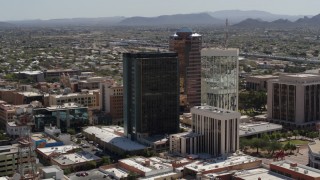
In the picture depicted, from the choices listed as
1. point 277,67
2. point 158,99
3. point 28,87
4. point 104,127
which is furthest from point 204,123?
point 277,67

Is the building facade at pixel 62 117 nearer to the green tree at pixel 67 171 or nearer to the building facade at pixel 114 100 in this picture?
the building facade at pixel 114 100

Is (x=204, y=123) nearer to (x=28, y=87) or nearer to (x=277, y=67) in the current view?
(x=28, y=87)

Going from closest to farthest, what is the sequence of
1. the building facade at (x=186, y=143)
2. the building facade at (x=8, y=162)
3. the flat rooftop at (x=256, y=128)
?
the building facade at (x=8, y=162), the building facade at (x=186, y=143), the flat rooftop at (x=256, y=128)

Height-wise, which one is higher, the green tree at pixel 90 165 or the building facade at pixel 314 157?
the building facade at pixel 314 157

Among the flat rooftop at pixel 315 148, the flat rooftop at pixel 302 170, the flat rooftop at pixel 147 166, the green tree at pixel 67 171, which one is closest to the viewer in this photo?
the flat rooftop at pixel 302 170

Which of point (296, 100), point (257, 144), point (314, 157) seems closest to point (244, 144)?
point (257, 144)

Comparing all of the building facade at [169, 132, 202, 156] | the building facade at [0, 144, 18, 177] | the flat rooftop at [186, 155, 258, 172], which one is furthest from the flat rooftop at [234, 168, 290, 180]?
the building facade at [0, 144, 18, 177]

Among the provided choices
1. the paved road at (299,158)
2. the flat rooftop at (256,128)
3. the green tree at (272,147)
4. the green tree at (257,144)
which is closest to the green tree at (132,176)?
the paved road at (299,158)
